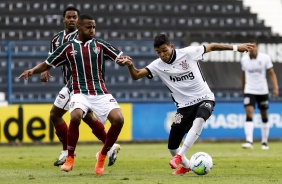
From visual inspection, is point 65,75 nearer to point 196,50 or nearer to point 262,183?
point 196,50

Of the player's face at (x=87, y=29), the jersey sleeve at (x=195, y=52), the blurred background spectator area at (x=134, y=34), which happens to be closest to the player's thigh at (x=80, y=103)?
the player's face at (x=87, y=29)

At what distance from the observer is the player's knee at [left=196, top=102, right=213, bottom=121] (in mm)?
9945

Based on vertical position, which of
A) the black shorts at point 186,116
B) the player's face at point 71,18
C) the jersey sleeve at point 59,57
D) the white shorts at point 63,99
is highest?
the player's face at point 71,18

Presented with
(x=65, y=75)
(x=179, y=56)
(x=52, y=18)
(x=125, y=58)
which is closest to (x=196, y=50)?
(x=179, y=56)

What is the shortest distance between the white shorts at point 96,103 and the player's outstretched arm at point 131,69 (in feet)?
1.52

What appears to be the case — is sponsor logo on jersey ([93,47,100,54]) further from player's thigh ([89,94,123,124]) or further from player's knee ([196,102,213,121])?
player's knee ([196,102,213,121])

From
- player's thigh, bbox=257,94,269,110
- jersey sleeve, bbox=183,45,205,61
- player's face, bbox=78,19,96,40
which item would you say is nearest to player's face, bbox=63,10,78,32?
player's face, bbox=78,19,96,40

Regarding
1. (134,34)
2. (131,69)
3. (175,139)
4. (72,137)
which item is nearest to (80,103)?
(72,137)

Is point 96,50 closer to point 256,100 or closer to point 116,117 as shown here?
point 116,117

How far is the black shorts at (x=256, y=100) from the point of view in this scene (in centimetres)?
1686

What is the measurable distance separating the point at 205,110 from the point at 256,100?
732 cm

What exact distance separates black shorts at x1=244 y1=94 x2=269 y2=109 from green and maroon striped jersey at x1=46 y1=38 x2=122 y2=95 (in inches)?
294

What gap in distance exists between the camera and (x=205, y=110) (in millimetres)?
10000

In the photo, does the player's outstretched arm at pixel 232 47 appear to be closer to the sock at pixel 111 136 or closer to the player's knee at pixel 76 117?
the sock at pixel 111 136
